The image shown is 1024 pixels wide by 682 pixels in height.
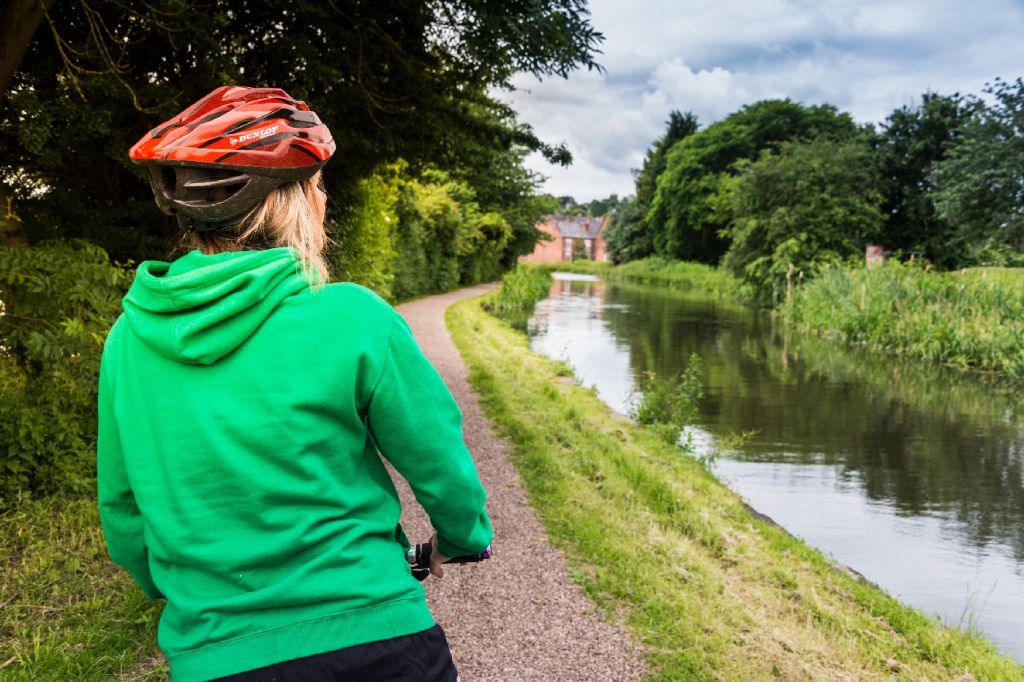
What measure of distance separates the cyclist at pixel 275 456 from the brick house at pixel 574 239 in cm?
10201

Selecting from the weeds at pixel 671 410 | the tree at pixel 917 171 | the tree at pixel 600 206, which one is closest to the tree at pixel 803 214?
the tree at pixel 917 171

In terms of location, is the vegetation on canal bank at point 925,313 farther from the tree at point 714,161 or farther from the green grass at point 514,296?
the tree at point 714,161

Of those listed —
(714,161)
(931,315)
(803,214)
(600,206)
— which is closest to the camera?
(931,315)

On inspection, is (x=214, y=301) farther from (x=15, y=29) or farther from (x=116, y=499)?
(x=15, y=29)

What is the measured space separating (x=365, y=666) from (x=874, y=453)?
9543 mm

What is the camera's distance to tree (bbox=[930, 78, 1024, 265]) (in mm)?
26031

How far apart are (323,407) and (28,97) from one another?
4.76m

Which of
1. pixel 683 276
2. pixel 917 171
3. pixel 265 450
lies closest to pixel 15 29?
pixel 265 450

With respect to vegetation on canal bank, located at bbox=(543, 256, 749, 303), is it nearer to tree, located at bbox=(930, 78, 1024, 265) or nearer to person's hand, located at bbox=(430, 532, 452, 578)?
tree, located at bbox=(930, 78, 1024, 265)

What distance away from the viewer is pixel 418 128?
7660mm

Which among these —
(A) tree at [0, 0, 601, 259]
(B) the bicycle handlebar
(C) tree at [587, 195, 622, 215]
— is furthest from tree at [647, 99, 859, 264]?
(C) tree at [587, 195, 622, 215]

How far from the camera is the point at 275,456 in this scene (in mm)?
1208

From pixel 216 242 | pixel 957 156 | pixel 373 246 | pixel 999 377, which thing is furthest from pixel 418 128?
pixel 957 156

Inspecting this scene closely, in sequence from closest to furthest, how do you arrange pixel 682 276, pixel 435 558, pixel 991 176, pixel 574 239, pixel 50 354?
pixel 435 558, pixel 50 354, pixel 991 176, pixel 682 276, pixel 574 239
